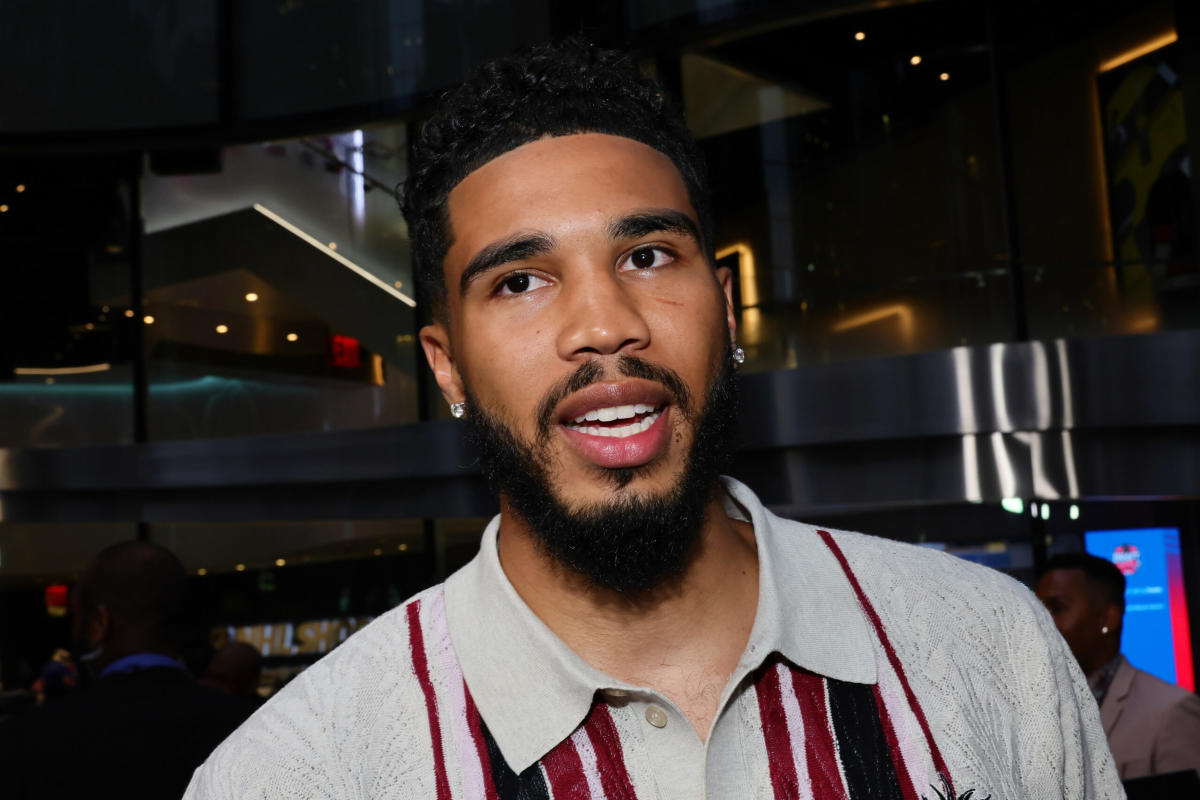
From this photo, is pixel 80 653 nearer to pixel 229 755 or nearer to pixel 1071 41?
pixel 229 755

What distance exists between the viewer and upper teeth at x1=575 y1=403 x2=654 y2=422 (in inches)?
54.4

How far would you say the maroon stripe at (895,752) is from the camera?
4.16ft

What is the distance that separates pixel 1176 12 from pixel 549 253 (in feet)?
A: 21.5

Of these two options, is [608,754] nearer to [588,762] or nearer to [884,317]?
[588,762]

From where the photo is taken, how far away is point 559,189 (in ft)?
4.83

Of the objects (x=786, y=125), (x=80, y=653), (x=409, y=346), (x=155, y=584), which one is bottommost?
(x=80, y=653)

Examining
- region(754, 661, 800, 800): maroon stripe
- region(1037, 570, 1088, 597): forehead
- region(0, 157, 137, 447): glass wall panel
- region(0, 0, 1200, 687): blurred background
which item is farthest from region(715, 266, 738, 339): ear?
region(0, 157, 137, 447): glass wall panel

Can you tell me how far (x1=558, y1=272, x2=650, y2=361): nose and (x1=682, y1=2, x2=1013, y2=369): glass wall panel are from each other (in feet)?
16.9

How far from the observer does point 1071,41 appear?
6.66 meters

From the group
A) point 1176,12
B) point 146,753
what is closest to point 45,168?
point 146,753

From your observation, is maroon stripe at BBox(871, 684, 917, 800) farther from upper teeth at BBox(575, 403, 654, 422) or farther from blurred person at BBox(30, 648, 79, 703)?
blurred person at BBox(30, 648, 79, 703)

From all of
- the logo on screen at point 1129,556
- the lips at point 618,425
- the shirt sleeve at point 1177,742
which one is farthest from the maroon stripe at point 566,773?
the logo on screen at point 1129,556

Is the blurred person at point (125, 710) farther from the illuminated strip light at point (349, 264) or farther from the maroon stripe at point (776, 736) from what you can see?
the illuminated strip light at point (349, 264)

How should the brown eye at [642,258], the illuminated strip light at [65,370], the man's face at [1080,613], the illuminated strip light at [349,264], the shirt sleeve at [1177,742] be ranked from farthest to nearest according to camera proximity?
1. the illuminated strip light at [65,370]
2. the illuminated strip light at [349,264]
3. the man's face at [1080,613]
4. the shirt sleeve at [1177,742]
5. the brown eye at [642,258]
